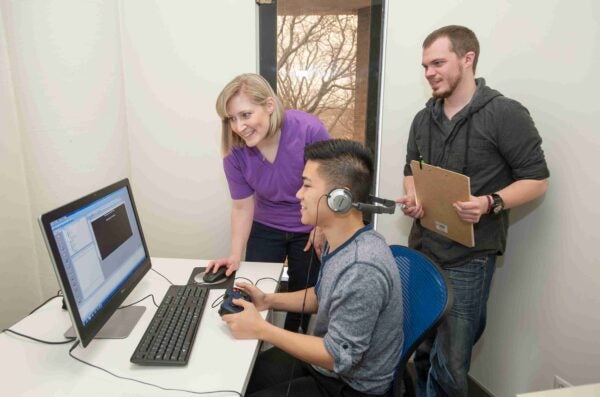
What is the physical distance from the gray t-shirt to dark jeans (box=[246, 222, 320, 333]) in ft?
2.00

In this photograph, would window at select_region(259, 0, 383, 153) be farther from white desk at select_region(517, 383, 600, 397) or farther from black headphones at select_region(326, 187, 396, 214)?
white desk at select_region(517, 383, 600, 397)

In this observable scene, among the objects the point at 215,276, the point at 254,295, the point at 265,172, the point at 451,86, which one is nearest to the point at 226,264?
the point at 215,276

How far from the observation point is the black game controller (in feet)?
3.89

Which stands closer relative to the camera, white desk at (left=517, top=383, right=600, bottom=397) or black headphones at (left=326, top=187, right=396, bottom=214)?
white desk at (left=517, top=383, right=600, bottom=397)

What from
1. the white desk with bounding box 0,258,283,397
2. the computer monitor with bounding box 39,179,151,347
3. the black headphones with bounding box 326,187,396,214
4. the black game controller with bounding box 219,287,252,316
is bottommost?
the white desk with bounding box 0,258,283,397

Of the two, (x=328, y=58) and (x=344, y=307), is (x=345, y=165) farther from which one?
(x=328, y=58)

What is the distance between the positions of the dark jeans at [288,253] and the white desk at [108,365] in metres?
0.58

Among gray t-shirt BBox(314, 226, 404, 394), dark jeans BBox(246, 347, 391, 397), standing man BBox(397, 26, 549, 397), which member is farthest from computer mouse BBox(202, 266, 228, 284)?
standing man BBox(397, 26, 549, 397)

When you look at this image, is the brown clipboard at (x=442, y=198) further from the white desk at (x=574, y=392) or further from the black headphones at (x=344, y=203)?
the white desk at (x=574, y=392)

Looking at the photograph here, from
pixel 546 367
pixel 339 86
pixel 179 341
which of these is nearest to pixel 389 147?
pixel 339 86

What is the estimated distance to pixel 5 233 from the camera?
6.29 feet

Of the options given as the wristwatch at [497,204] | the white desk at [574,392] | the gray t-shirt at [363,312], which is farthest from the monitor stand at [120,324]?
the wristwatch at [497,204]

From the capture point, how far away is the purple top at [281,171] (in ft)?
5.49

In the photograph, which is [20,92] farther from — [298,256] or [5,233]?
[298,256]
